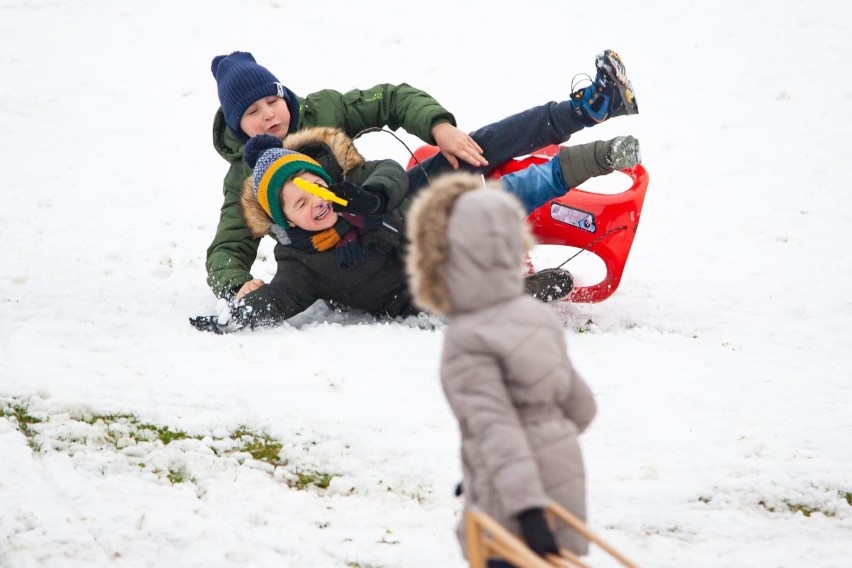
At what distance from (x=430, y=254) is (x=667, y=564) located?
152 centimetres

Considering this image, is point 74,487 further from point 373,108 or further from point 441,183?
point 373,108

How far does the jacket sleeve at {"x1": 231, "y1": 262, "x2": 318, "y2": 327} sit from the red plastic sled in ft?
4.21

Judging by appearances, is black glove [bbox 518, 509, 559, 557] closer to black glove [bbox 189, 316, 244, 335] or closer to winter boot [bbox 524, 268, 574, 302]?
winter boot [bbox 524, 268, 574, 302]

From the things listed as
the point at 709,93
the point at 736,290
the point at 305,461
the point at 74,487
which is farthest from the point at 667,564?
the point at 709,93

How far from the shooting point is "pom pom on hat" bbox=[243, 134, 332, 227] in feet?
15.7

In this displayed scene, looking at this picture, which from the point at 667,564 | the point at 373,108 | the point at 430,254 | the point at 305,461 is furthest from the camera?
the point at 373,108

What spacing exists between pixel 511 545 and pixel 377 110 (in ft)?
13.4

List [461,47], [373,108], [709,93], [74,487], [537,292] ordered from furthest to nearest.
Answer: [461,47]
[709,93]
[373,108]
[537,292]
[74,487]

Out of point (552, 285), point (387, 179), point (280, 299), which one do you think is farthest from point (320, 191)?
point (552, 285)

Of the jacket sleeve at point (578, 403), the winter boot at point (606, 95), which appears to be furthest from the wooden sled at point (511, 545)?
the winter boot at point (606, 95)

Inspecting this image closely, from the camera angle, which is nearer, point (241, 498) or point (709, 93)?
point (241, 498)

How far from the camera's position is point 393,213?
5.12 meters

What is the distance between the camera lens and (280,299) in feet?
16.6

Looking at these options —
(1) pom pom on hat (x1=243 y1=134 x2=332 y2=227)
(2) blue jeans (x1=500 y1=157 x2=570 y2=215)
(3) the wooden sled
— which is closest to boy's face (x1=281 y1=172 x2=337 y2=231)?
(1) pom pom on hat (x1=243 y1=134 x2=332 y2=227)
